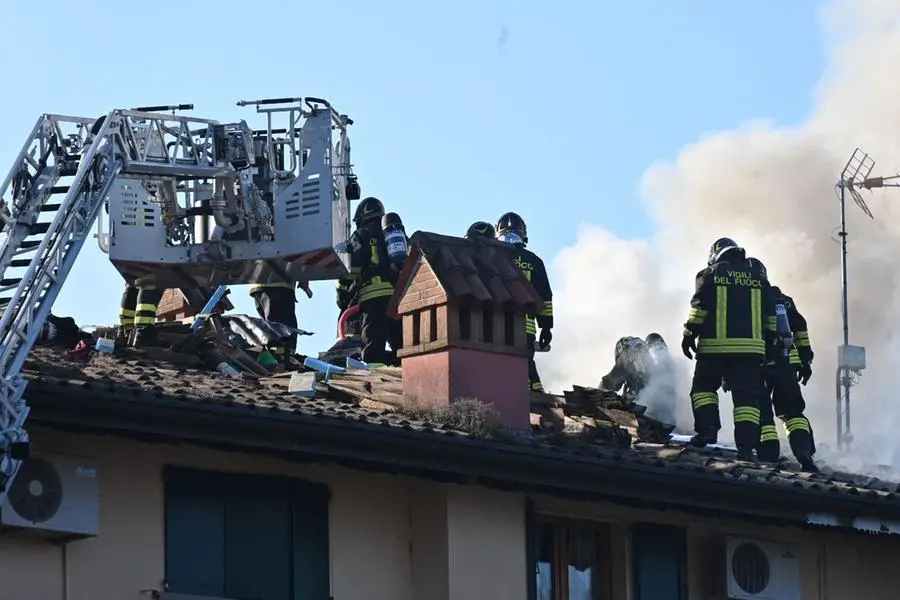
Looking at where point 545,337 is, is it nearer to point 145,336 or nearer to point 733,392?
point 733,392

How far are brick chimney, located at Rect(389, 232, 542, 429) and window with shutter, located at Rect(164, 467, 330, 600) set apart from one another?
7.06 ft

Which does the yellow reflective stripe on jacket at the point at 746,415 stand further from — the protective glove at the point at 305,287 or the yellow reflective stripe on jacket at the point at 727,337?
the protective glove at the point at 305,287

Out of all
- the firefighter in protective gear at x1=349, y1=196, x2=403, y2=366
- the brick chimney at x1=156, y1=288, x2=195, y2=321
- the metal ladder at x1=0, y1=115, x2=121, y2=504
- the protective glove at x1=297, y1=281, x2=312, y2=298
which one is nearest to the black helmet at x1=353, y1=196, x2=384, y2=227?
the firefighter in protective gear at x1=349, y1=196, x2=403, y2=366

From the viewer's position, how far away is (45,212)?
1551cm

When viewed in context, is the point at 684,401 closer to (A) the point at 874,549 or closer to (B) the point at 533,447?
(A) the point at 874,549

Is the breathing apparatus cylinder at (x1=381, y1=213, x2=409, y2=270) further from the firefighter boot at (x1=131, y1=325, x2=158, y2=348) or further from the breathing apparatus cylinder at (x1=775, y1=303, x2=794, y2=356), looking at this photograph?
the breathing apparatus cylinder at (x1=775, y1=303, x2=794, y2=356)

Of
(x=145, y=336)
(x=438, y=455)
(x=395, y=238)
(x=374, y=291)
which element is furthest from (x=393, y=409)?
(x=395, y=238)

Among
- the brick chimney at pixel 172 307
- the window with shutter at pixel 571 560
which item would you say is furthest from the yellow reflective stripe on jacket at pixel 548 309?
the brick chimney at pixel 172 307

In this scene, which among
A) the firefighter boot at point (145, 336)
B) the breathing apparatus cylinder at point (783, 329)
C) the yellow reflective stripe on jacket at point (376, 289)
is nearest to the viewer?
the firefighter boot at point (145, 336)

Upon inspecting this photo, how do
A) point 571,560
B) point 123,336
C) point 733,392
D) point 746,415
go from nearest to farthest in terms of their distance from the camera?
1. point 571,560
2. point 746,415
3. point 733,392
4. point 123,336

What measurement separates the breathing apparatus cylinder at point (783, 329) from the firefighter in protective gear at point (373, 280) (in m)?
3.82

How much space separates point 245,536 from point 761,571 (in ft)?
14.4

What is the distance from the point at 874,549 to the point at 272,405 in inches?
225

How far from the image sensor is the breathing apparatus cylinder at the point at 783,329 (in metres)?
21.2
